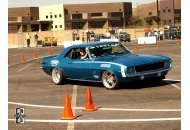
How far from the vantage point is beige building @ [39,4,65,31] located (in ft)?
377

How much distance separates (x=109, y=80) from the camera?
1307 centimetres

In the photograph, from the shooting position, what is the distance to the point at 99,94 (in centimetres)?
1245

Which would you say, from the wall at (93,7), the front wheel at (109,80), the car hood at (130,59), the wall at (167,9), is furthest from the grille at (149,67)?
the wall at (93,7)

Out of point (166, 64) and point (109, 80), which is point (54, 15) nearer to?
point (166, 64)

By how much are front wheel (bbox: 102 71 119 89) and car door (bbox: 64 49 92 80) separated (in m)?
0.65

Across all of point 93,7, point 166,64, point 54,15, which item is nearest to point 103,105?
point 166,64

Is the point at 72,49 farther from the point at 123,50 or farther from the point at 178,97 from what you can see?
the point at 178,97

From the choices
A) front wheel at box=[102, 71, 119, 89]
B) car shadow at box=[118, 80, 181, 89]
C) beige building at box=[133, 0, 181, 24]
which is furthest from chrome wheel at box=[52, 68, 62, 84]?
beige building at box=[133, 0, 181, 24]

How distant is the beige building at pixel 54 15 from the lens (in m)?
115

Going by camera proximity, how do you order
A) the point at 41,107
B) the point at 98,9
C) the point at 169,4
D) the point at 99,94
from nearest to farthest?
the point at 41,107, the point at 99,94, the point at 169,4, the point at 98,9

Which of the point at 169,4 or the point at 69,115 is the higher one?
the point at 169,4

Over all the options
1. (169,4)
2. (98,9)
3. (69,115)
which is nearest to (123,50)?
(69,115)

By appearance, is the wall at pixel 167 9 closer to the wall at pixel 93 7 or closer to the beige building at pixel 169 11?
the beige building at pixel 169 11
